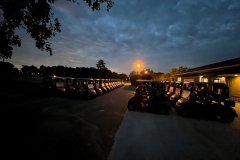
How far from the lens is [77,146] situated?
3.88 m

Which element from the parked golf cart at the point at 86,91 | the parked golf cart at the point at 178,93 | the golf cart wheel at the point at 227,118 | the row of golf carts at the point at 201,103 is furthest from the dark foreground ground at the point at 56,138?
the parked golf cart at the point at 86,91

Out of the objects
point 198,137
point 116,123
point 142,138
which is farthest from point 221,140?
point 116,123

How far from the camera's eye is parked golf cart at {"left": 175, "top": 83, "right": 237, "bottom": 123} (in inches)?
269

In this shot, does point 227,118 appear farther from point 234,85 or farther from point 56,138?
point 234,85

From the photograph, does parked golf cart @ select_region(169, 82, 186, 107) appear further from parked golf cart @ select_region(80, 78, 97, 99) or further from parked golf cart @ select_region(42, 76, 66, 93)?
parked golf cart @ select_region(42, 76, 66, 93)

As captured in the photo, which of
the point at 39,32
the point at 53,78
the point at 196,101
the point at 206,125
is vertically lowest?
the point at 206,125

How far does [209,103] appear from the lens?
7.01 meters

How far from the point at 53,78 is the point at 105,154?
1180cm

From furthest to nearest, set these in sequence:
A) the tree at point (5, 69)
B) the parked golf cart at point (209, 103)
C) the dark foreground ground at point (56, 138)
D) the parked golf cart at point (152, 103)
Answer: the tree at point (5, 69), the parked golf cart at point (152, 103), the parked golf cart at point (209, 103), the dark foreground ground at point (56, 138)

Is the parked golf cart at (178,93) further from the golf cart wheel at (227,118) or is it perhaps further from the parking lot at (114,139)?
the parking lot at (114,139)

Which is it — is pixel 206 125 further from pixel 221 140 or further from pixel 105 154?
pixel 105 154

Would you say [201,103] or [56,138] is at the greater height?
[201,103]

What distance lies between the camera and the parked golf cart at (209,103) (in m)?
6.82

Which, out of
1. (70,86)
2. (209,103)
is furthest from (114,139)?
(70,86)
